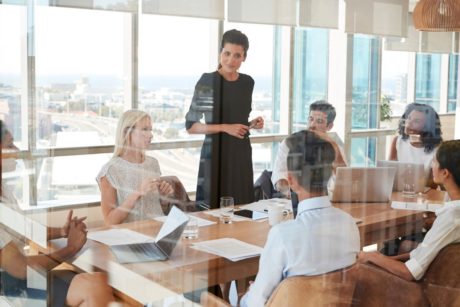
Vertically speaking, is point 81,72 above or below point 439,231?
above

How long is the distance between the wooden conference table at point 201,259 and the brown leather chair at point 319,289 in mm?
85

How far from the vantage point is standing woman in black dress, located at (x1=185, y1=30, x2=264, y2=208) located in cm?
139

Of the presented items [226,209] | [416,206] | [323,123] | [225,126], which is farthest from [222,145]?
[416,206]

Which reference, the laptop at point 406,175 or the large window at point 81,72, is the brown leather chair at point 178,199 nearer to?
the large window at point 81,72

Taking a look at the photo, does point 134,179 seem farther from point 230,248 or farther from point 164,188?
point 230,248

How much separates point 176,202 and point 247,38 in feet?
1.51

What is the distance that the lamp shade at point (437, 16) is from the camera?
4.17 ft

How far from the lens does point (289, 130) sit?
1.32 metres

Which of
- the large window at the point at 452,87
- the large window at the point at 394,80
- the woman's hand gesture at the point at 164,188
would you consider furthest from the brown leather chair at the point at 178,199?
the large window at the point at 452,87

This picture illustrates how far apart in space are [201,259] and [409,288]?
511 mm

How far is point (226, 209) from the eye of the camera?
1433 millimetres

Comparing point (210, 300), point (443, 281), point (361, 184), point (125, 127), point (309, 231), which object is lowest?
point (210, 300)

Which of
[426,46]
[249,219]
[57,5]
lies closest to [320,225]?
[249,219]

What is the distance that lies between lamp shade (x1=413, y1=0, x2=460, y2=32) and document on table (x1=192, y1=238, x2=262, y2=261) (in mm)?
641
